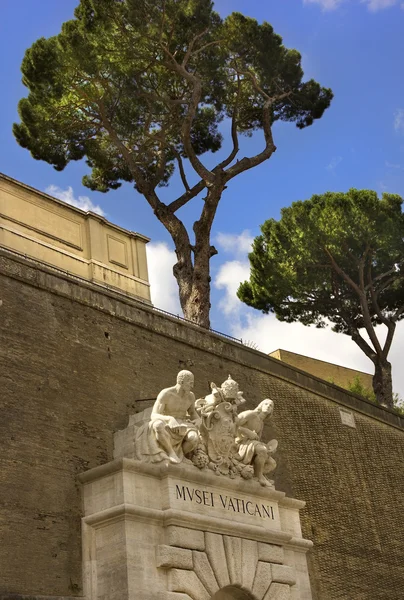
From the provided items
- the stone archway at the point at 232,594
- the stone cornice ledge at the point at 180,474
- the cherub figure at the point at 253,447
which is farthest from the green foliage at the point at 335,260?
the stone archway at the point at 232,594

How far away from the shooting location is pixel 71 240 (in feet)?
51.2

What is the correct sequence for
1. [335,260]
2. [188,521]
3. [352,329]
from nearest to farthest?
[188,521]
[335,260]
[352,329]

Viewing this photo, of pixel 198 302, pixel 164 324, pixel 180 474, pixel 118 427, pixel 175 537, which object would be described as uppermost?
pixel 198 302

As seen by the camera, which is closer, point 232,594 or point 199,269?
point 232,594

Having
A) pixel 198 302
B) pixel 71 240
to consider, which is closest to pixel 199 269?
pixel 198 302

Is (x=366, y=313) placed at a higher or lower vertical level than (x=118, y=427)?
higher

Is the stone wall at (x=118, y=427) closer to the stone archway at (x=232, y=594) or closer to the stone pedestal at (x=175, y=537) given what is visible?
the stone pedestal at (x=175, y=537)

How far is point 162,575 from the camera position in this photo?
9.86 meters

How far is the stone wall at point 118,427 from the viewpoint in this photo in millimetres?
Result: 9672

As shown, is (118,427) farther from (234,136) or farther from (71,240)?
(234,136)

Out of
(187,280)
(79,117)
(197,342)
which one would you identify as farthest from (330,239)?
(197,342)

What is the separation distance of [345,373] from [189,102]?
31.7 ft

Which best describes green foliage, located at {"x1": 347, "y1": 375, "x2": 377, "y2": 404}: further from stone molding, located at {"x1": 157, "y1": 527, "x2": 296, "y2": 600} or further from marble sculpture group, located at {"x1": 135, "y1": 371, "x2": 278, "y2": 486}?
stone molding, located at {"x1": 157, "y1": 527, "x2": 296, "y2": 600}

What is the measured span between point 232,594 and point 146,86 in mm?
8622
